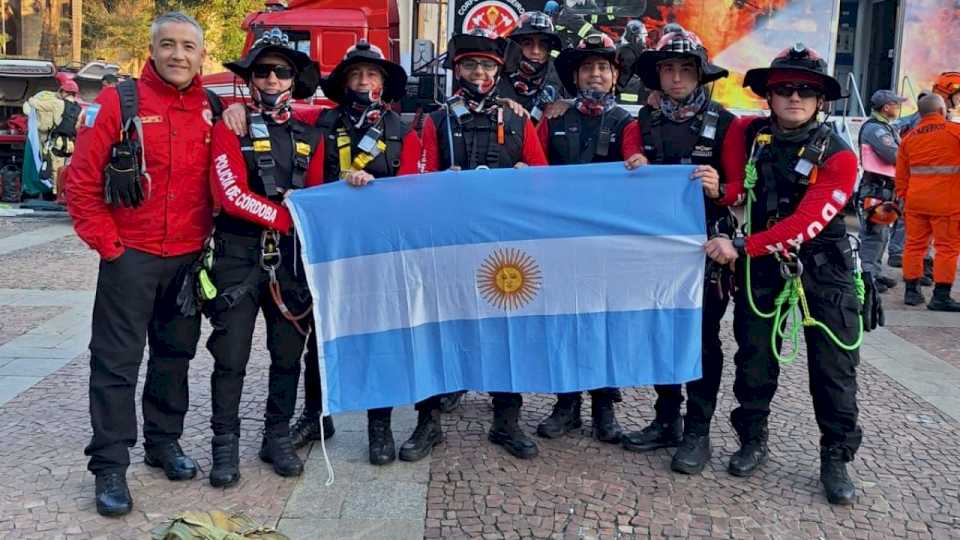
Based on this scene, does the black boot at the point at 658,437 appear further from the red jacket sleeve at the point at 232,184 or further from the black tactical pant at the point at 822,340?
the red jacket sleeve at the point at 232,184

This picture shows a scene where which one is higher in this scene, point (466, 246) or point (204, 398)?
point (466, 246)

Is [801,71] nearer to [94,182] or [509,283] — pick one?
[509,283]

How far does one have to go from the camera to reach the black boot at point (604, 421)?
4.85 m

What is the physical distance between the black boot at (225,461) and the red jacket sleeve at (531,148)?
83.0 inches

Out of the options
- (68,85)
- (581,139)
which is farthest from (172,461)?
(68,85)

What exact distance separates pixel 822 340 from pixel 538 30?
2474 millimetres

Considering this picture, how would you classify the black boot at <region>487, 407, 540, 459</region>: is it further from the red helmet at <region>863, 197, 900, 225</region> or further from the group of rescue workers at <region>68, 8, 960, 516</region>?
the red helmet at <region>863, 197, 900, 225</region>

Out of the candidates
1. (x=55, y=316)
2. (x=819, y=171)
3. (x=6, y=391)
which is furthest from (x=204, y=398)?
(x=819, y=171)

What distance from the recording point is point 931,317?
8.33 meters

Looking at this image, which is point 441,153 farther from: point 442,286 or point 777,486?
point 777,486

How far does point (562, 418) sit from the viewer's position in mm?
4941

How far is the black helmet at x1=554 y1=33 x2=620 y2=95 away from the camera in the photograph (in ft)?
15.4

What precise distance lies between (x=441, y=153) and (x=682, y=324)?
61.8 inches

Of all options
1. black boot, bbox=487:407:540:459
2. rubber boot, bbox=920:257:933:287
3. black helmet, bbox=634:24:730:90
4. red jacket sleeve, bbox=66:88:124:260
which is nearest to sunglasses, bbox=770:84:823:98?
black helmet, bbox=634:24:730:90
